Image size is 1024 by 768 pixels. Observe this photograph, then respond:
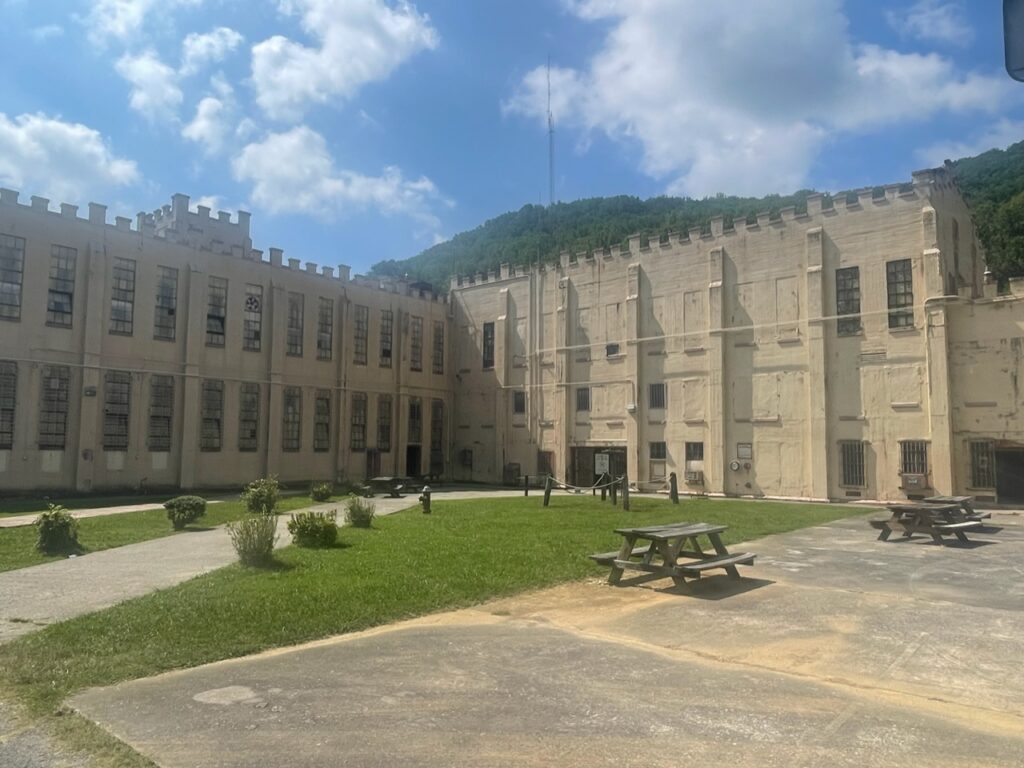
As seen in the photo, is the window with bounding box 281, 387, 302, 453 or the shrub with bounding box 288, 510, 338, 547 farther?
the window with bounding box 281, 387, 302, 453

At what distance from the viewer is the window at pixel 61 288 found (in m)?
28.3

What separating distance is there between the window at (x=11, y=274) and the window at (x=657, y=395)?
2616 cm

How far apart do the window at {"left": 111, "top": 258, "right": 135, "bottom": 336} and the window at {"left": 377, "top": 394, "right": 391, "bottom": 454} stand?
43.1 feet

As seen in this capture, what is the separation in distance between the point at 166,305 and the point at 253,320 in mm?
4053

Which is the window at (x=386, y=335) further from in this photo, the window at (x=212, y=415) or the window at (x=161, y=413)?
the window at (x=161, y=413)

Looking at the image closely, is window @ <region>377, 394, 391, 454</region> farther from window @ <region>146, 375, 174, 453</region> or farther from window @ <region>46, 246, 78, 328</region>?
window @ <region>46, 246, 78, 328</region>

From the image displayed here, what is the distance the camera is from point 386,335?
40.5m

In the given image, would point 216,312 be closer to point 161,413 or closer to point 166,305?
point 166,305

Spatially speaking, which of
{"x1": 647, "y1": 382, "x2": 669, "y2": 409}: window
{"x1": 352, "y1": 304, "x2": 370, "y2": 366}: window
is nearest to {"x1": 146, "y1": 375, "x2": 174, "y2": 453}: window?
{"x1": 352, "y1": 304, "x2": 370, "y2": 366}: window

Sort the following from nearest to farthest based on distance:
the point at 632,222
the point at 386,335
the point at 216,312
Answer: the point at 216,312
the point at 386,335
the point at 632,222

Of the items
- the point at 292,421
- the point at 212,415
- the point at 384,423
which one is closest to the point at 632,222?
the point at 384,423

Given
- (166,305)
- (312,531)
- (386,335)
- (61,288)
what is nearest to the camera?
(312,531)

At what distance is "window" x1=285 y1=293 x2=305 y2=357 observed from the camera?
36062mm

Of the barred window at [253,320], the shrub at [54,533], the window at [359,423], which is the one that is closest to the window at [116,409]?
the barred window at [253,320]
